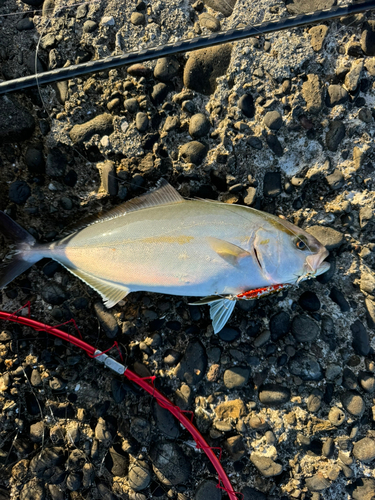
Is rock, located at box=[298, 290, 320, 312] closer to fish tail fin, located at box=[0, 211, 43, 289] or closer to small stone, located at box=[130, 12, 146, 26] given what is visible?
fish tail fin, located at box=[0, 211, 43, 289]

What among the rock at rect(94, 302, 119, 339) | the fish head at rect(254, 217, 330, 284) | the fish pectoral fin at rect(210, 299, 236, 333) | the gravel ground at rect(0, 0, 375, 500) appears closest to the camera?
the fish head at rect(254, 217, 330, 284)

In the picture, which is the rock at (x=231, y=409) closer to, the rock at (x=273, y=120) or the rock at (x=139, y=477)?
the rock at (x=139, y=477)

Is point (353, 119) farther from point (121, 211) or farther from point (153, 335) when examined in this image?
point (153, 335)

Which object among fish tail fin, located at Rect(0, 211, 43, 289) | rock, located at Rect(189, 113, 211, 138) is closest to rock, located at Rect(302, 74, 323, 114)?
rock, located at Rect(189, 113, 211, 138)

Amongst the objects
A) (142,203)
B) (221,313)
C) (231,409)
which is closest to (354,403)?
(231,409)

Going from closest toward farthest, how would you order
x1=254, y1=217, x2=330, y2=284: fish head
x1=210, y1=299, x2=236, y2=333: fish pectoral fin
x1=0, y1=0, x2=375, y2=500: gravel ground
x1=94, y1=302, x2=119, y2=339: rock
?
x1=254, y1=217, x2=330, y2=284: fish head, x1=210, y1=299, x2=236, y2=333: fish pectoral fin, x1=0, y1=0, x2=375, y2=500: gravel ground, x1=94, y1=302, x2=119, y2=339: rock

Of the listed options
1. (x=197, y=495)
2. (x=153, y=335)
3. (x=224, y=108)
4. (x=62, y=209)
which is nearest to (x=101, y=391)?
(x=153, y=335)

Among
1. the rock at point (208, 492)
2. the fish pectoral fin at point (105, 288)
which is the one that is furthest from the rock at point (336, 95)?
the rock at point (208, 492)

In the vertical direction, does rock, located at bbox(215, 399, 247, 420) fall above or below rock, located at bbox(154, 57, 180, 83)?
below
